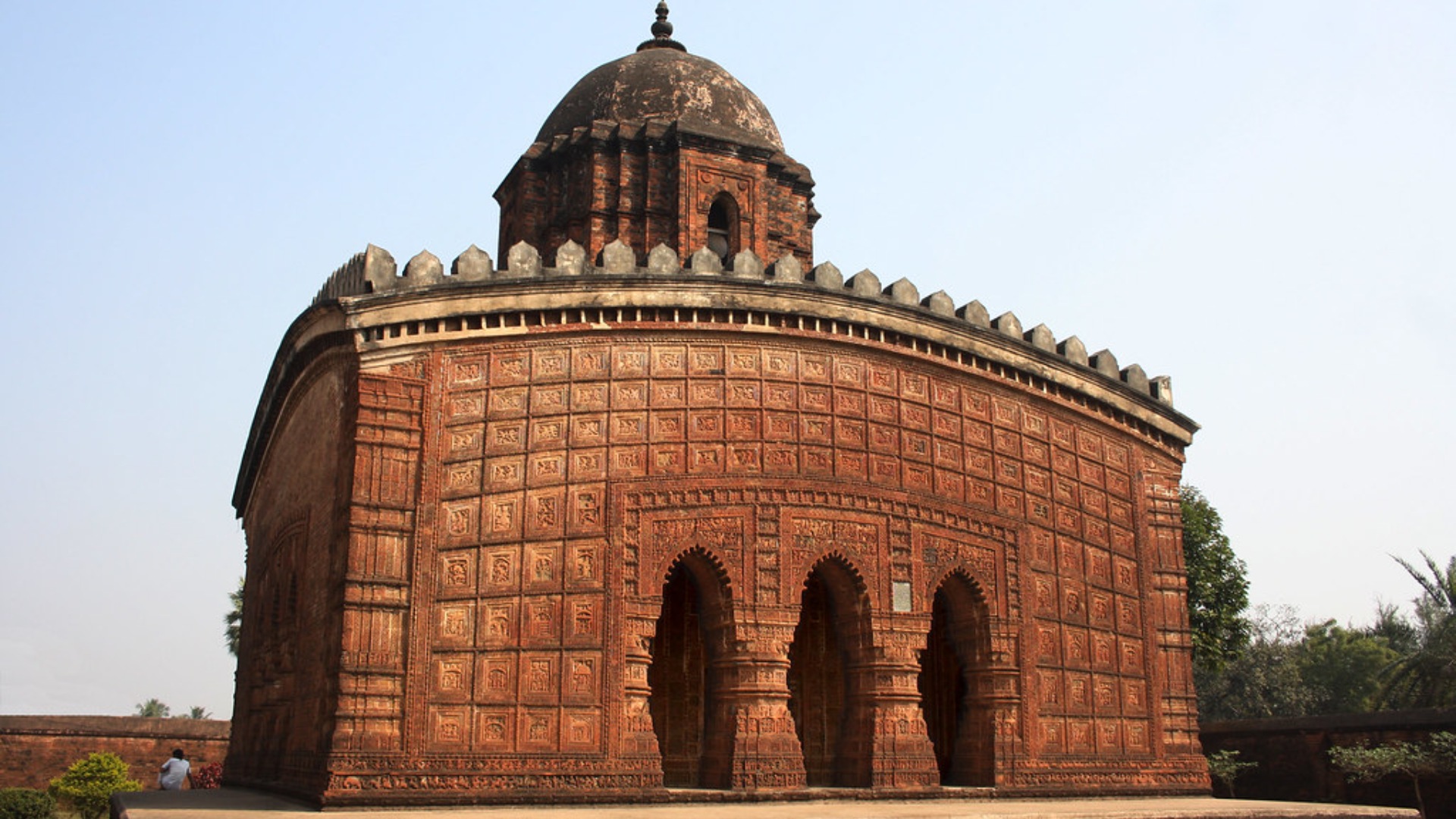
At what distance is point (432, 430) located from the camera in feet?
45.9

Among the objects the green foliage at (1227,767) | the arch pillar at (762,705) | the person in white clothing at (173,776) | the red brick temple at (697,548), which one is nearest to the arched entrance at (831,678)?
the red brick temple at (697,548)

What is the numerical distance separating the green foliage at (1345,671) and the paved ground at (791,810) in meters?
27.0

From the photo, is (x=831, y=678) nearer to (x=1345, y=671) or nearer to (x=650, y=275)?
(x=650, y=275)

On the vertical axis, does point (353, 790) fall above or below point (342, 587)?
below

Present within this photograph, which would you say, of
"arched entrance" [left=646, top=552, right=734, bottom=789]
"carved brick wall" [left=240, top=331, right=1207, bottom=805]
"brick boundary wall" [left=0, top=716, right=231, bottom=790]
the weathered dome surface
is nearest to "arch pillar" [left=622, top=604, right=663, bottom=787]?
"carved brick wall" [left=240, top=331, right=1207, bottom=805]

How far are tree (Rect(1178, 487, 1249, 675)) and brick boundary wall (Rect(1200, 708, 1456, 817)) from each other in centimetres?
407

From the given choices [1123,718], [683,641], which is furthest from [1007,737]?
[683,641]

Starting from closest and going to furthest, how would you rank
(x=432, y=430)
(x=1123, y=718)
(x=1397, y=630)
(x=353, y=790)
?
(x=353, y=790) → (x=432, y=430) → (x=1123, y=718) → (x=1397, y=630)

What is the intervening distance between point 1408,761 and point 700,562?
12370 mm

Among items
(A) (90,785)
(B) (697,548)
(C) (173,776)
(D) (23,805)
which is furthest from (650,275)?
(A) (90,785)

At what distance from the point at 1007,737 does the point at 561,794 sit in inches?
234

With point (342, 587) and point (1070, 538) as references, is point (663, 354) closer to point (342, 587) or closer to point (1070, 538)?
point (342, 587)

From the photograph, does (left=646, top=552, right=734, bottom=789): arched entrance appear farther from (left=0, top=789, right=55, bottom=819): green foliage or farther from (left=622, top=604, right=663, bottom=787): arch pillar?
(left=0, top=789, right=55, bottom=819): green foliage

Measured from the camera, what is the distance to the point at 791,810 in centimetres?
1252
